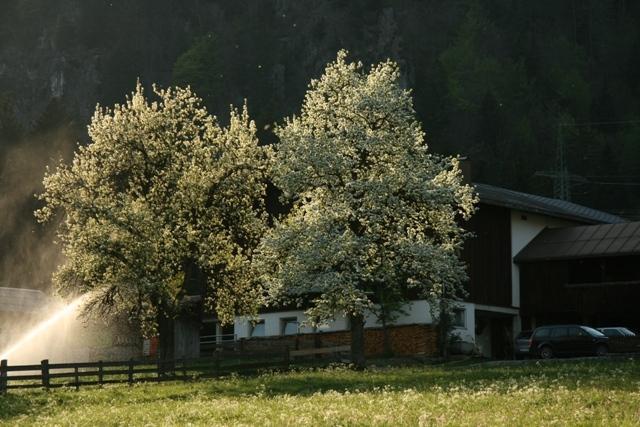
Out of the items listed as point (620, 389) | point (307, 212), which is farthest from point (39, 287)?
point (620, 389)

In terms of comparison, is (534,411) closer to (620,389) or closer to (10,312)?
(620,389)

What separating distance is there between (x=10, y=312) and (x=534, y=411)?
5143 centimetres

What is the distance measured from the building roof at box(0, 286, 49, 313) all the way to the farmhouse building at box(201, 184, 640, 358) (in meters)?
10.7

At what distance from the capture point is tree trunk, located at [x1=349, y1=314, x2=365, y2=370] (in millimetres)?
50594

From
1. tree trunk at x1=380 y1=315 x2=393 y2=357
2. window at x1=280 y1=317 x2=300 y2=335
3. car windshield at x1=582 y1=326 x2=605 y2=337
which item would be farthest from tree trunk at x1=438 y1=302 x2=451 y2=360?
window at x1=280 y1=317 x2=300 y2=335

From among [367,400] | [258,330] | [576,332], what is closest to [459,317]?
[576,332]

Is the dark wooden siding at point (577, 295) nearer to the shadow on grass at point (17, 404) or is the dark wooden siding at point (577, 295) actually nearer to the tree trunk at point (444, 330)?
the tree trunk at point (444, 330)

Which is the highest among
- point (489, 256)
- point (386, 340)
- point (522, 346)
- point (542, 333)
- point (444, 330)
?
point (489, 256)

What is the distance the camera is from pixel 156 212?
2062 inches

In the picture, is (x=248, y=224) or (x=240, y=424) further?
(x=248, y=224)

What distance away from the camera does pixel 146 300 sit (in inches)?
2100

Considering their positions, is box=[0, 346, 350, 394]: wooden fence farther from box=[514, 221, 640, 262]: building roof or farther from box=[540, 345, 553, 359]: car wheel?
box=[514, 221, 640, 262]: building roof

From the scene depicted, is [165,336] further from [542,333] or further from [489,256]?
[489,256]

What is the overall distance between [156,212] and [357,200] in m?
8.55
